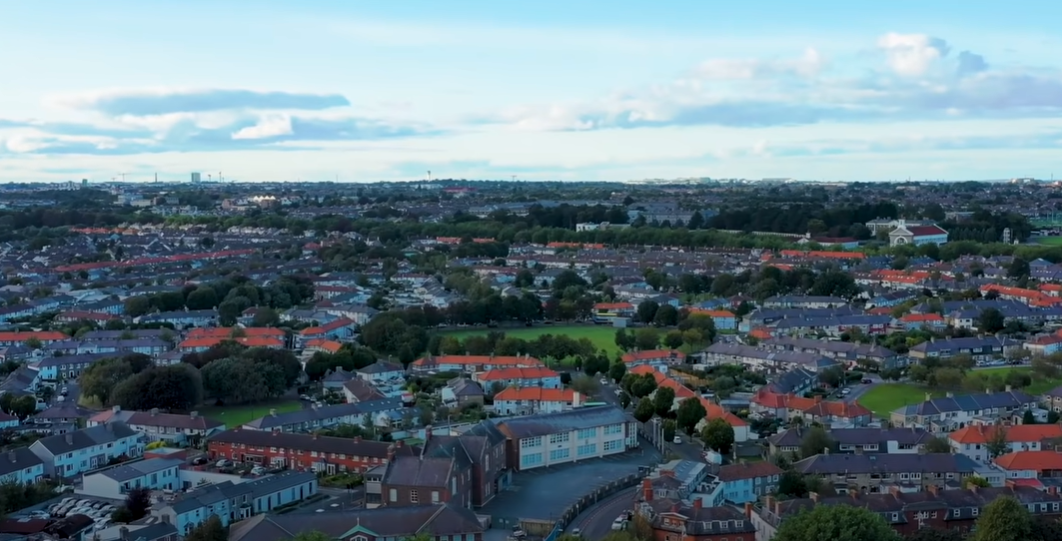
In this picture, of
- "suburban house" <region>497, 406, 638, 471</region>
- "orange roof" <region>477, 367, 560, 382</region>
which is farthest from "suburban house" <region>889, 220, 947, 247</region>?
"suburban house" <region>497, 406, 638, 471</region>

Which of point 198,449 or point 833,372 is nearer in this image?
point 198,449

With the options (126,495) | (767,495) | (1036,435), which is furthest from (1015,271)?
(126,495)

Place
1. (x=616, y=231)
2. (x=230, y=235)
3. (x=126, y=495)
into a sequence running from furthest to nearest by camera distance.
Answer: (x=230, y=235) → (x=616, y=231) → (x=126, y=495)

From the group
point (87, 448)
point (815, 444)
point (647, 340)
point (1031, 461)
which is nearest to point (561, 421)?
point (815, 444)

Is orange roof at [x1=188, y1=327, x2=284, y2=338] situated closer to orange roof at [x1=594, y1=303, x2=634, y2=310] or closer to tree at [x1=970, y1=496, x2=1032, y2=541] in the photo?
orange roof at [x1=594, y1=303, x2=634, y2=310]

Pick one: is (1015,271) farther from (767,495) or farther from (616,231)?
(767,495)

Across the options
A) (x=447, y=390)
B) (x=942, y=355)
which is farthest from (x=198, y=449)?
(x=942, y=355)

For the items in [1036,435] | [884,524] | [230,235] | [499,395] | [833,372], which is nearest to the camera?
[884,524]

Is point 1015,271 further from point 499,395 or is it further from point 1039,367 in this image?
point 499,395
